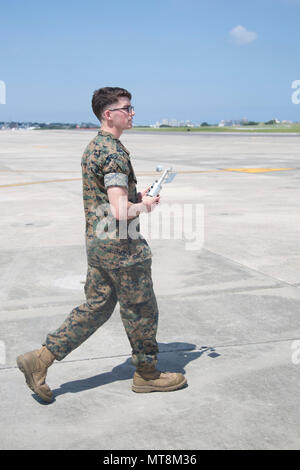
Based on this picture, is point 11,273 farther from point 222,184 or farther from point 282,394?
point 222,184

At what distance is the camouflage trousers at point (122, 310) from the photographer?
367cm

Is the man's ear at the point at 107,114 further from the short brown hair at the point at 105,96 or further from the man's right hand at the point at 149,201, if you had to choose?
the man's right hand at the point at 149,201

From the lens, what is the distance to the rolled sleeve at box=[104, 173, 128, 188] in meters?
3.40

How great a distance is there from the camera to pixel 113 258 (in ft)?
11.9

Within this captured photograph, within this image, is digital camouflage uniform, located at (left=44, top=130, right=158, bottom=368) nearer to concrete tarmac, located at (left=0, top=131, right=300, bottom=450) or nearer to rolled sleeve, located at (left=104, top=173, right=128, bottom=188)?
rolled sleeve, located at (left=104, top=173, right=128, bottom=188)

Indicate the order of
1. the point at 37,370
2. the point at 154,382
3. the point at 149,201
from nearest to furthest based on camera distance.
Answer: the point at 149,201
the point at 37,370
the point at 154,382

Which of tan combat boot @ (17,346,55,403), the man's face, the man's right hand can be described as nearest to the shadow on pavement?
tan combat boot @ (17,346,55,403)

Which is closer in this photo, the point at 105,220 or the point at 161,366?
the point at 105,220

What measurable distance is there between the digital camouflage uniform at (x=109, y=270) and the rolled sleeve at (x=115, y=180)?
52mm

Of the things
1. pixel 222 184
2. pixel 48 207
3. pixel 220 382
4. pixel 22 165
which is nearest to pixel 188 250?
pixel 220 382

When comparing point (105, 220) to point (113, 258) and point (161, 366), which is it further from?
point (161, 366)

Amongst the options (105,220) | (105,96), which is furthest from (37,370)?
(105,96)

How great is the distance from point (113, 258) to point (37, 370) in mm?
873

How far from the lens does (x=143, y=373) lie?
12.6 ft
